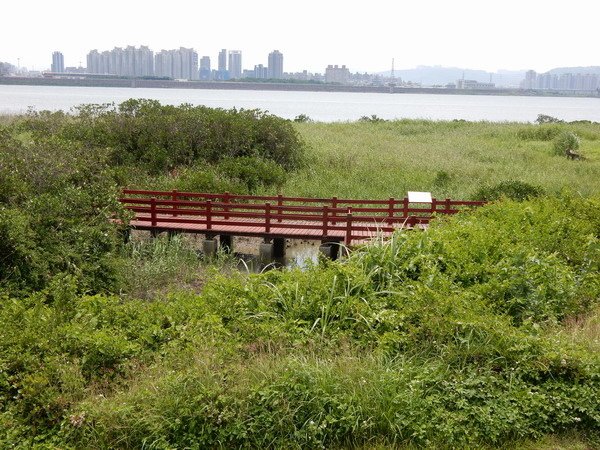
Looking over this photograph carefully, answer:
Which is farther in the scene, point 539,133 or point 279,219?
point 539,133

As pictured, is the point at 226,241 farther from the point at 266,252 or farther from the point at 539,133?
the point at 539,133

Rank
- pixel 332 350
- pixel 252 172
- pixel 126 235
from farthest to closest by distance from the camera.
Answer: pixel 252 172 → pixel 126 235 → pixel 332 350

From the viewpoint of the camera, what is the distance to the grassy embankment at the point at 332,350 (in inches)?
350

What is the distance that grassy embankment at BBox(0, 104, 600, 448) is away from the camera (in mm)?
8891

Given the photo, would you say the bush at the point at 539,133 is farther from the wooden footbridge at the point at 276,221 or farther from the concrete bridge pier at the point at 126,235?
the concrete bridge pier at the point at 126,235

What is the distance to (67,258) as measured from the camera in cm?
1605

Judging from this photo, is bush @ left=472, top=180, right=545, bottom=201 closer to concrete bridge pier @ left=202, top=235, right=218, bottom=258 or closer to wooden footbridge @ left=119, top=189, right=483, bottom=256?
wooden footbridge @ left=119, top=189, right=483, bottom=256

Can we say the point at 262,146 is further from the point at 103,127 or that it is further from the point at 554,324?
the point at 554,324

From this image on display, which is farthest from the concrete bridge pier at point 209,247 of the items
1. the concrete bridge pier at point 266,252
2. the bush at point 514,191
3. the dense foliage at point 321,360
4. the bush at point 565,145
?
the bush at point 565,145

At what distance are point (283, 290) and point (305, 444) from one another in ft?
12.6

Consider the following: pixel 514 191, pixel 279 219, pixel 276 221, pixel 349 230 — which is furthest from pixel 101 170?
pixel 514 191

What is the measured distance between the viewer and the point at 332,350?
1027 centimetres

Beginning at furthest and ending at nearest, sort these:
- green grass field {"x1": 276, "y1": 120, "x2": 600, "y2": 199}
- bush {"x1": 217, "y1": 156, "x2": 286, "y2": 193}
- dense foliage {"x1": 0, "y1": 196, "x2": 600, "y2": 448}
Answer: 1. bush {"x1": 217, "y1": 156, "x2": 286, "y2": 193}
2. green grass field {"x1": 276, "y1": 120, "x2": 600, "y2": 199}
3. dense foliage {"x1": 0, "y1": 196, "x2": 600, "y2": 448}

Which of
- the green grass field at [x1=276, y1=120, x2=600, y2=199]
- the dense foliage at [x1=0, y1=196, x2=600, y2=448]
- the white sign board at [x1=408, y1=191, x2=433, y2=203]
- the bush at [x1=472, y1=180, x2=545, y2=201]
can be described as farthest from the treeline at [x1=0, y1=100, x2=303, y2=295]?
the bush at [x1=472, y1=180, x2=545, y2=201]
